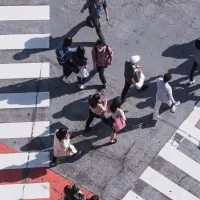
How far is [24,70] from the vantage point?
17172mm

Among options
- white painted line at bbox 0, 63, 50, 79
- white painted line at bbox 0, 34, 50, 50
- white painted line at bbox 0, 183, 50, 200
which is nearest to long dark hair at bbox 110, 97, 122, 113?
white painted line at bbox 0, 183, 50, 200

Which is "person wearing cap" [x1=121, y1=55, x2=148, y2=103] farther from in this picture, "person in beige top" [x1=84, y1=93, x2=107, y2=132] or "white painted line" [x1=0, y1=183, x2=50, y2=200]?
"white painted line" [x1=0, y1=183, x2=50, y2=200]

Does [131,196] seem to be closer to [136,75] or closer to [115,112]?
[115,112]

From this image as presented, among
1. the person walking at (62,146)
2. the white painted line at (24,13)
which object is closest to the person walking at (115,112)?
the person walking at (62,146)

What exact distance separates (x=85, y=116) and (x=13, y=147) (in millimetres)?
2267

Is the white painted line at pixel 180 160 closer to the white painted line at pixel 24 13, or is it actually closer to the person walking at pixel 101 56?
the person walking at pixel 101 56

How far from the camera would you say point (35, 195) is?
48.3ft

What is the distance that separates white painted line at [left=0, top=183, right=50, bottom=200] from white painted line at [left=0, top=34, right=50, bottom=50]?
16.1ft

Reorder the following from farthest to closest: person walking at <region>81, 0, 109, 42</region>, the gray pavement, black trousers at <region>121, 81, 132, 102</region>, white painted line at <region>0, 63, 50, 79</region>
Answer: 1. white painted line at <region>0, 63, 50, 79</region>
2. person walking at <region>81, 0, 109, 42</region>
3. black trousers at <region>121, 81, 132, 102</region>
4. the gray pavement

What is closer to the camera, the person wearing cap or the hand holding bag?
the hand holding bag

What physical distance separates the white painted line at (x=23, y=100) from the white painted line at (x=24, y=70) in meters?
0.67

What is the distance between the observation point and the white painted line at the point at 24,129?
51.9 feet

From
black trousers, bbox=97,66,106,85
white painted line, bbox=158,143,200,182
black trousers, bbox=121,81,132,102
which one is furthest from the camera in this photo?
black trousers, bbox=97,66,106,85

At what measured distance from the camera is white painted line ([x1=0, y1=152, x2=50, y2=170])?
15.2 metres
